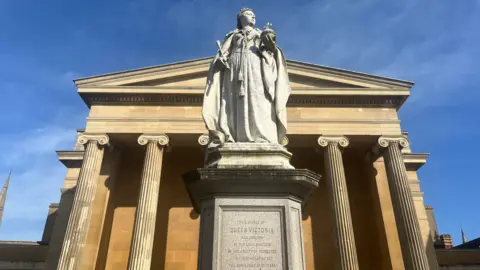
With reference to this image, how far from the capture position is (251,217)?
4246 millimetres

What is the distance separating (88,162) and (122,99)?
4267 millimetres

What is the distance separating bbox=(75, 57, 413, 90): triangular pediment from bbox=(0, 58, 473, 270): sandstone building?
2.3 inches

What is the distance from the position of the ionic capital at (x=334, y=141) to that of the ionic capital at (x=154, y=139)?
851cm

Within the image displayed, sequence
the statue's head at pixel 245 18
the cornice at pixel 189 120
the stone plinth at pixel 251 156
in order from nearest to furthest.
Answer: the stone plinth at pixel 251 156 → the statue's head at pixel 245 18 → the cornice at pixel 189 120

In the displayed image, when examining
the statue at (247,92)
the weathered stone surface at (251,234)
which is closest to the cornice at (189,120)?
the statue at (247,92)

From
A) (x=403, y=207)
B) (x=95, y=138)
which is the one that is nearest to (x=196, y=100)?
(x=95, y=138)

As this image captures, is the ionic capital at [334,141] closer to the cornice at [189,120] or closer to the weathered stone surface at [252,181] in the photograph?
the cornice at [189,120]

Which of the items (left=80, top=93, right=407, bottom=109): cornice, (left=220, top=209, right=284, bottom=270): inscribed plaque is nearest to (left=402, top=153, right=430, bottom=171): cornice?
(left=80, top=93, right=407, bottom=109): cornice

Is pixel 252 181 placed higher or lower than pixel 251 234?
higher

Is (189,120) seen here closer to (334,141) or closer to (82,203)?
(82,203)

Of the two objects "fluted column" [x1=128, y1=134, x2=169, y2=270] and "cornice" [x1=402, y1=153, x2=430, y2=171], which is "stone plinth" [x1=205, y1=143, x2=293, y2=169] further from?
"cornice" [x1=402, y1=153, x2=430, y2=171]

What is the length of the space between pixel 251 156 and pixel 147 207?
15134 millimetres

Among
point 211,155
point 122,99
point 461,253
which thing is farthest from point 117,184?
point 461,253

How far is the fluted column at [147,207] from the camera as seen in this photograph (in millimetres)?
17438
